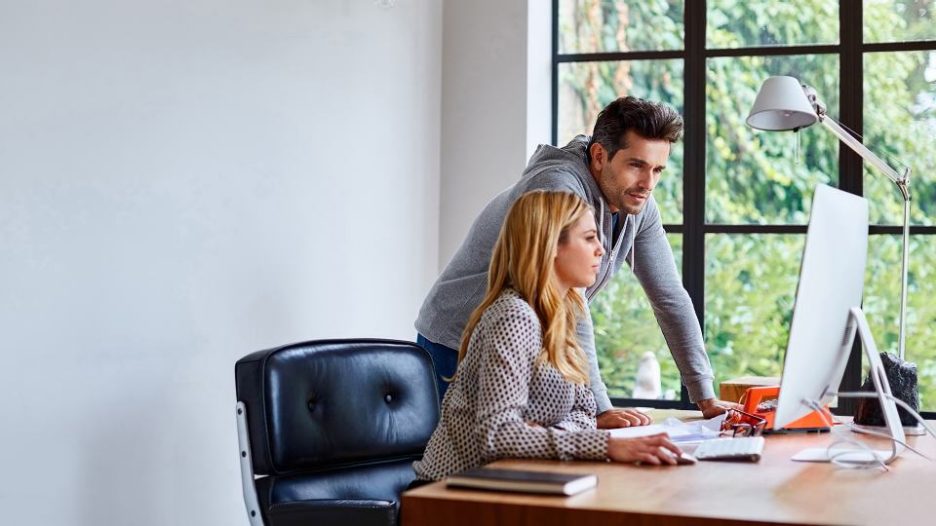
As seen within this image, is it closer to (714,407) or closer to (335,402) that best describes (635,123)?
(714,407)

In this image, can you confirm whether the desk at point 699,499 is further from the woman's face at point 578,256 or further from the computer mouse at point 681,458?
the woman's face at point 578,256

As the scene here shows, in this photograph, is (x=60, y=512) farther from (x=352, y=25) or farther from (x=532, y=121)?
Result: (x=532, y=121)

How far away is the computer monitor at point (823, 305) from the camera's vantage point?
1901 millimetres

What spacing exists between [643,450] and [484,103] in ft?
8.84

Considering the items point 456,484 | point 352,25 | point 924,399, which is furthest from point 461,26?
point 456,484

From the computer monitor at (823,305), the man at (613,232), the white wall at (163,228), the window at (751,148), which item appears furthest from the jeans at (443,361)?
the window at (751,148)

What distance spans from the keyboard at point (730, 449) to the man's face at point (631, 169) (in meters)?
0.84

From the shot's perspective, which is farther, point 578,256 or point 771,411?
point 771,411

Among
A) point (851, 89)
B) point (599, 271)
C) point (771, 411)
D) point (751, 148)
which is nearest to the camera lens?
point (771, 411)

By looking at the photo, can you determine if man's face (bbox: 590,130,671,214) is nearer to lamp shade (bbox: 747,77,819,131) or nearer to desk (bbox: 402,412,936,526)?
lamp shade (bbox: 747,77,819,131)

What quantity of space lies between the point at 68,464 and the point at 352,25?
5.96 ft

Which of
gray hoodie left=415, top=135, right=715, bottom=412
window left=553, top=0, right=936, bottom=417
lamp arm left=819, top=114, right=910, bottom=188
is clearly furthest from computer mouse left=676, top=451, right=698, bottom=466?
window left=553, top=0, right=936, bottom=417

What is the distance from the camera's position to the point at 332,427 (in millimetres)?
2457

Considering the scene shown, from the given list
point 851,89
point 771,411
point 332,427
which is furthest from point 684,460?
point 851,89
